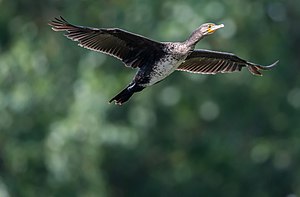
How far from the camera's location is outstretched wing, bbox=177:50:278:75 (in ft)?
38.2

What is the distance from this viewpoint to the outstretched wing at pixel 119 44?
11.0 metres

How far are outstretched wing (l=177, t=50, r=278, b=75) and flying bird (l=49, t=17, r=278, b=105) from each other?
0.07m

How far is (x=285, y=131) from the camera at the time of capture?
28.1 metres

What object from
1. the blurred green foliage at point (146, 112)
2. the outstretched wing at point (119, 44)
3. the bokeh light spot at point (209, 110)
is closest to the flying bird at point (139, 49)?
the outstretched wing at point (119, 44)

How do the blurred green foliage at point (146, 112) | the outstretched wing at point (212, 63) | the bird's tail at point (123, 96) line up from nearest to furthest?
the bird's tail at point (123, 96) → the outstretched wing at point (212, 63) → the blurred green foliage at point (146, 112)

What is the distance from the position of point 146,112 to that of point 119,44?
44.7ft

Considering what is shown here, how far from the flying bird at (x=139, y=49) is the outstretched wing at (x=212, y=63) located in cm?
7

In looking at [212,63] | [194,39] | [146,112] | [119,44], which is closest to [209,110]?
[146,112]

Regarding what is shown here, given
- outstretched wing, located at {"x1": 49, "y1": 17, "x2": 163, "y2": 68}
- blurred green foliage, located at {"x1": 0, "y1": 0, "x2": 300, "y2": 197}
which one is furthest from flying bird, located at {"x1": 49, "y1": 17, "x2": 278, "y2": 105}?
blurred green foliage, located at {"x1": 0, "y1": 0, "x2": 300, "y2": 197}

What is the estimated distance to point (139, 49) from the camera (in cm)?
Result: 1110

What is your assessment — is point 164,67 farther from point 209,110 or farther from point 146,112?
point 209,110

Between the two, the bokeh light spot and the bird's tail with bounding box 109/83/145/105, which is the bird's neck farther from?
the bokeh light spot

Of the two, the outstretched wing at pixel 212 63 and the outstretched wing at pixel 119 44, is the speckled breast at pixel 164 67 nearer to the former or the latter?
the outstretched wing at pixel 119 44

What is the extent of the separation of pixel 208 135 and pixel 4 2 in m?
6.26
